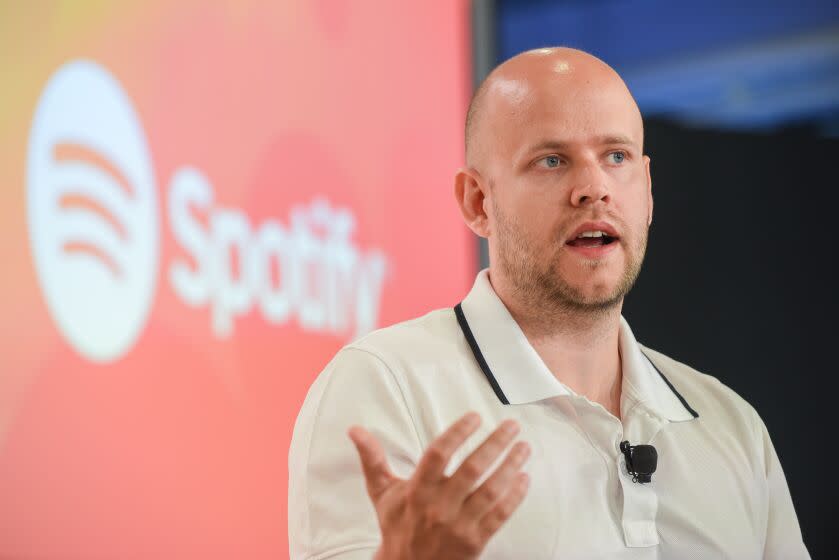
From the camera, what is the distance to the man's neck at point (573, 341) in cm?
159

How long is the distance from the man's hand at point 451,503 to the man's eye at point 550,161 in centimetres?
57

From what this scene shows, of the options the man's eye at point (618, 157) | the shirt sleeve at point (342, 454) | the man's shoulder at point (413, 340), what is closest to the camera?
the shirt sleeve at point (342, 454)

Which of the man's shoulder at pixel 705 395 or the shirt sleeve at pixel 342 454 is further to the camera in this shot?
the man's shoulder at pixel 705 395

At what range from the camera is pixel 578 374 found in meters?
1.61

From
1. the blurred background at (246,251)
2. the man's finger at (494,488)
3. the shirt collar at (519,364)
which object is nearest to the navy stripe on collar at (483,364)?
the shirt collar at (519,364)

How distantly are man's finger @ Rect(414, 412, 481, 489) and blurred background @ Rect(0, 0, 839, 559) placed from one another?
1209mm

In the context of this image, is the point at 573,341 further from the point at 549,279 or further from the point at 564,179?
the point at 564,179

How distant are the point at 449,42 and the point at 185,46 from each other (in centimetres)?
131

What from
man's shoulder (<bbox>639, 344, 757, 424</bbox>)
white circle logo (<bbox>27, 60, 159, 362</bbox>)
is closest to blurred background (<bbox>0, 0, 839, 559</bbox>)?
white circle logo (<bbox>27, 60, 159, 362</bbox>)

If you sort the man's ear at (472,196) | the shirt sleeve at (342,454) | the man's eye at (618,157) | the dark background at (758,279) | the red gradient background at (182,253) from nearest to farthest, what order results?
the shirt sleeve at (342,454), the man's eye at (618,157), the man's ear at (472,196), the red gradient background at (182,253), the dark background at (758,279)

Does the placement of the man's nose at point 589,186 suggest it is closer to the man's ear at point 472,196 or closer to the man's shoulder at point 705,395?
→ the man's ear at point 472,196

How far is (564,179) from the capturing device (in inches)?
60.8

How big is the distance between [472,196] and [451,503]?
0.72 meters

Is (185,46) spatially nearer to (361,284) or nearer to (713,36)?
(361,284)
